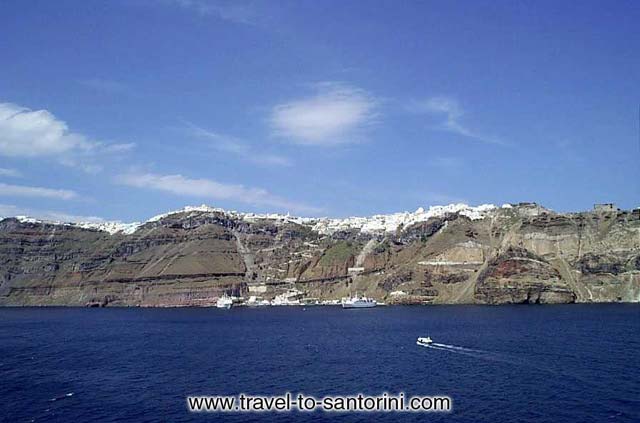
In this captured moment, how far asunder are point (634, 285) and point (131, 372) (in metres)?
151

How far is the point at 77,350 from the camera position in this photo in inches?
3639

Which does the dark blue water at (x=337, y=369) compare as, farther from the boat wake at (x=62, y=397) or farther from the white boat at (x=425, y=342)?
the white boat at (x=425, y=342)

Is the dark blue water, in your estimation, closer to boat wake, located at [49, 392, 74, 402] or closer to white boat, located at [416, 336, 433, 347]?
boat wake, located at [49, 392, 74, 402]

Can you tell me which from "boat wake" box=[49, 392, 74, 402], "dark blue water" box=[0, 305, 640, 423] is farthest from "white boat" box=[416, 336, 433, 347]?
"boat wake" box=[49, 392, 74, 402]

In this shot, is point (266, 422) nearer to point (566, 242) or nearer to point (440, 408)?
point (440, 408)

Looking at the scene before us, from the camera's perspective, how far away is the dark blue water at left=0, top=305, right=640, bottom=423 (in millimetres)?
52969

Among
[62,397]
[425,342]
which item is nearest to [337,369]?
[425,342]

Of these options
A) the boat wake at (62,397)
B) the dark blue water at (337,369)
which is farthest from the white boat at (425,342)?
the boat wake at (62,397)

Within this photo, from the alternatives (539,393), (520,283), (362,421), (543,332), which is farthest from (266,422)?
(520,283)

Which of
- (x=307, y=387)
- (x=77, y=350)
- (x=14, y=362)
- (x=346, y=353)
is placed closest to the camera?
(x=307, y=387)

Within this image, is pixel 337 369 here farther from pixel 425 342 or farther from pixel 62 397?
pixel 62 397

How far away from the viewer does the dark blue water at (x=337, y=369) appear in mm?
52969

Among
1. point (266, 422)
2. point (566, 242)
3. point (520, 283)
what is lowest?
point (266, 422)

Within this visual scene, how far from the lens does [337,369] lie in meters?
72.2
